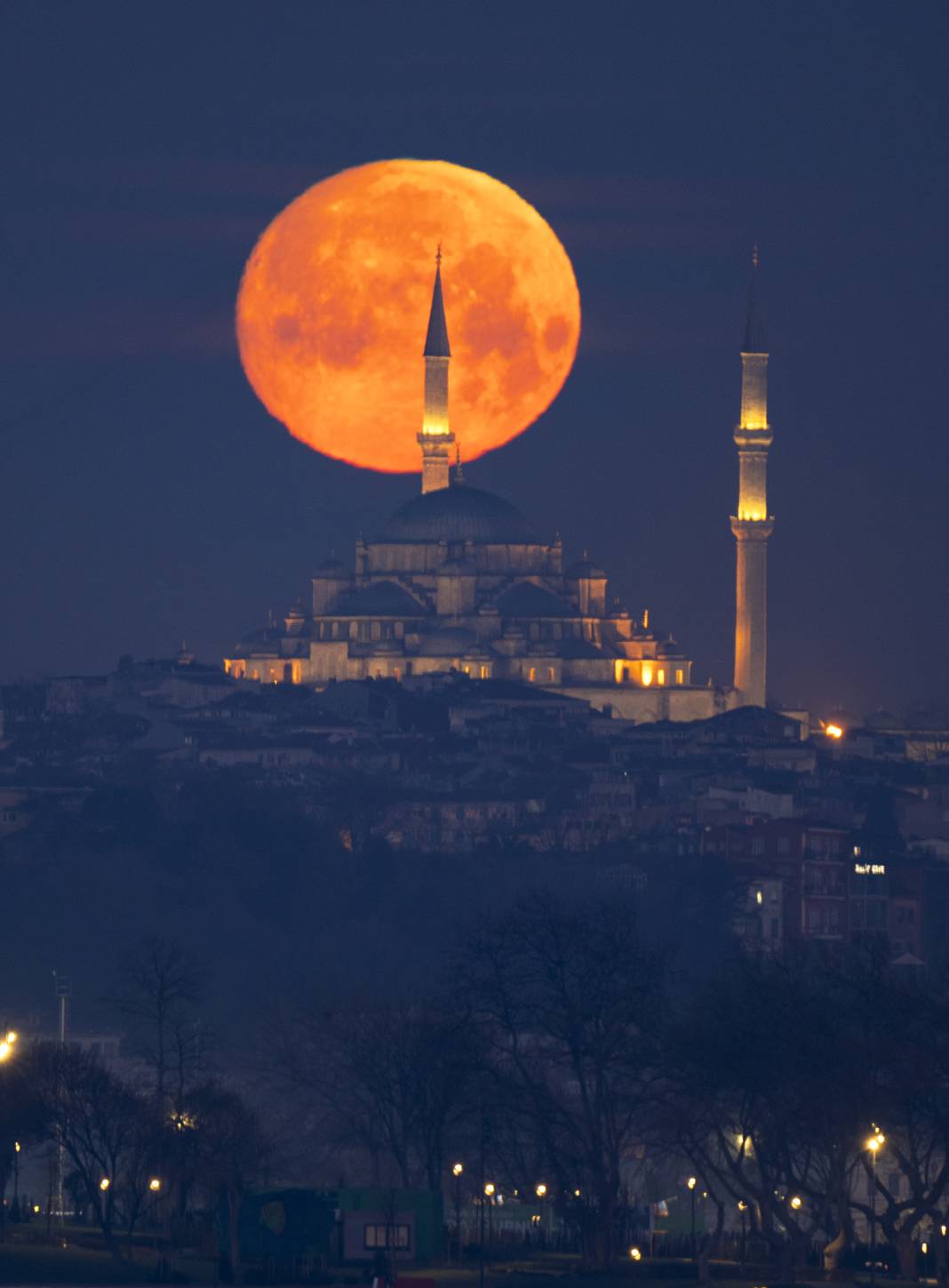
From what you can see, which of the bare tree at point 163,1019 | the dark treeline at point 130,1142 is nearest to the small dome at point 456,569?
the bare tree at point 163,1019

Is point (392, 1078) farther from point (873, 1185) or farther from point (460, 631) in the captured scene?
point (460, 631)

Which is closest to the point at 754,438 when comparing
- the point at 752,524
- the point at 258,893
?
the point at 752,524

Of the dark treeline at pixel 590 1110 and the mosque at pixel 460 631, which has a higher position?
the mosque at pixel 460 631

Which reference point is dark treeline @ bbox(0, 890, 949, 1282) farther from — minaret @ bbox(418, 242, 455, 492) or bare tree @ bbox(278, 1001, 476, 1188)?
minaret @ bbox(418, 242, 455, 492)

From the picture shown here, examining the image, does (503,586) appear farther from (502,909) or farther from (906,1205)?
(906,1205)

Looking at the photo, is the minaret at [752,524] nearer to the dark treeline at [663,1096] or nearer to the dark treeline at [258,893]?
the dark treeline at [258,893]

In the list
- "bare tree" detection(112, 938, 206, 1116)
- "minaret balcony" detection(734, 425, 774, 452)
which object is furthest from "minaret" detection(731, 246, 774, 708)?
"bare tree" detection(112, 938, 206, 1116)

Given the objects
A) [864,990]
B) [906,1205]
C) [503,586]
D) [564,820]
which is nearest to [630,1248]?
[906,1205]
